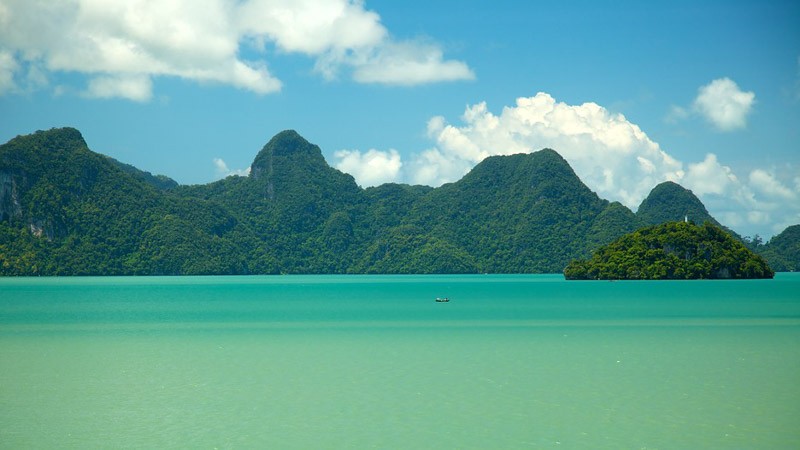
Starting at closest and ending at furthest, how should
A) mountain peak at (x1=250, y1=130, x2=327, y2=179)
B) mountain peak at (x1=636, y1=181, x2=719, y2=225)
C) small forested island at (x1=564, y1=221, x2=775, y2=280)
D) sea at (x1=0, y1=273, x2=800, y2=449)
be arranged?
sea at (x1=0, y1=273, x2=800, y2=449) < small forested island at (x1=564, y1=221, x2=775, y2=280) < mountain peak at (x1=636, y1=181, x2=719, y2=225) < mountain peak at (x1=250, y1=130, x2=327, y2=179)

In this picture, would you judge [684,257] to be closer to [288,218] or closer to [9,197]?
[288,218]

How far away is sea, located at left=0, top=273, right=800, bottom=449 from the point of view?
11.7 metres

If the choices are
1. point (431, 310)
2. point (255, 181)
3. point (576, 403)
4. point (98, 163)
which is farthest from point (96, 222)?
point (576, 403)

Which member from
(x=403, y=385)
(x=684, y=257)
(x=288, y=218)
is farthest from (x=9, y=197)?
(x=403, y=385)

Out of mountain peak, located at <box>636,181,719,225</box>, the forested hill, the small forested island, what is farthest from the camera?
mountain peak, located at <box>636,181,719,225</box>

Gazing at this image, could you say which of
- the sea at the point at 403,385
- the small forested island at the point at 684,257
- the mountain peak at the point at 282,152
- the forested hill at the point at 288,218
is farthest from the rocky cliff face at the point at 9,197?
the sea at the point at 403,385

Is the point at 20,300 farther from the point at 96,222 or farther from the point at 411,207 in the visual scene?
the point at 411,207

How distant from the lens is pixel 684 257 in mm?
87812

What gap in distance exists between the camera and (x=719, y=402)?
45.3ft

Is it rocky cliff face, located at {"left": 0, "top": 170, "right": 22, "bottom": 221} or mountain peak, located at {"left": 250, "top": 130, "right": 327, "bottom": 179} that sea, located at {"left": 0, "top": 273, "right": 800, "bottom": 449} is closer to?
rocky cliff face, located at {"left": 0, "top": 170, "right": 22, "bottom": 221}

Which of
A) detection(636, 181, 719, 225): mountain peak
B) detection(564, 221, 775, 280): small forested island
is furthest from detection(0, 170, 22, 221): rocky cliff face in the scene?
detection(636, 181, 719, 225): mountain peak

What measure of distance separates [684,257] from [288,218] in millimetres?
85386

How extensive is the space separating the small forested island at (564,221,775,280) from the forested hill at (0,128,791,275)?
33.6m

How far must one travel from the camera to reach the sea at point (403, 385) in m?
11.7
